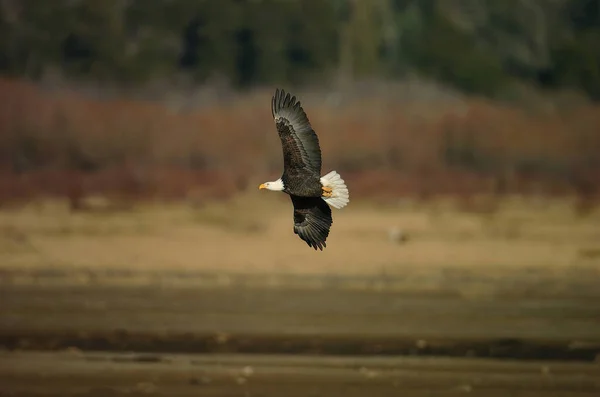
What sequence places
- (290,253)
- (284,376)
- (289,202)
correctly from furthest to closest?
(289,202) < (290,253) < (284,376)

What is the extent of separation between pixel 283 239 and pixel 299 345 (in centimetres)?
602

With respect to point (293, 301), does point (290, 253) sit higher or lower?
higher

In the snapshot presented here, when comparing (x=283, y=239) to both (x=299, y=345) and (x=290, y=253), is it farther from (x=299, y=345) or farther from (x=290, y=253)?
(x=299, y=345)

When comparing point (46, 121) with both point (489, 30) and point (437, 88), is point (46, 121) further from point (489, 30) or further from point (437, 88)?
point (489, 30)

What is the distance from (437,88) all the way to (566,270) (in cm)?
1219

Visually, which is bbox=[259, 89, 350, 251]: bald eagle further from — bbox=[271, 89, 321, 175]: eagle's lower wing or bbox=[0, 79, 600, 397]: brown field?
bbox=[0, 79, 600, 397]: brown field

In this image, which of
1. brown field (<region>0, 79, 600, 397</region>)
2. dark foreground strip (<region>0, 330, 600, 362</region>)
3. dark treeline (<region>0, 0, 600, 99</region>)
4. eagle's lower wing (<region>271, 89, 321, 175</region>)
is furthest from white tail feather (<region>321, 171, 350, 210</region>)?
dark treeline (<region>0, 0, 600, 99</region>)

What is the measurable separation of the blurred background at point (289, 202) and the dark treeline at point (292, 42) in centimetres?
7

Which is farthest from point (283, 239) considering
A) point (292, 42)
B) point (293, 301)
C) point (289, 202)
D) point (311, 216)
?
point (292, 42)

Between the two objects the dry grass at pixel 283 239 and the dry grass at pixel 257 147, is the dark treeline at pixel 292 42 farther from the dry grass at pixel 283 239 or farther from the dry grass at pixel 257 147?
the dry grass at pixel 283 239

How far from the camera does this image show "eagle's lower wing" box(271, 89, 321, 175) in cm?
1033

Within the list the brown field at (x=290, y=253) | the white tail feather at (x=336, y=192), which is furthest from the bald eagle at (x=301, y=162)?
the brown field at (x=290, y=253)

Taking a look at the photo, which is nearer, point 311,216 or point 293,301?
point 311,216

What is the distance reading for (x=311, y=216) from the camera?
10594 millimetres
